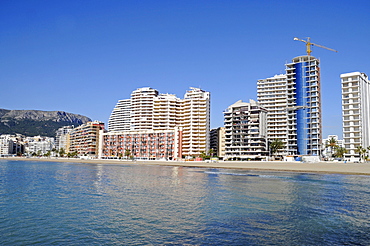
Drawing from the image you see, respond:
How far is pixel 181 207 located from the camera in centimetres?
2225

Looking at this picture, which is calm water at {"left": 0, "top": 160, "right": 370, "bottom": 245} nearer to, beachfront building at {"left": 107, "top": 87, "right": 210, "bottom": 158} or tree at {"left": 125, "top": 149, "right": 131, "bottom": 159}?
beachfront building at {"left": 107, "top": 87, "right": 210, "bottom": 158}

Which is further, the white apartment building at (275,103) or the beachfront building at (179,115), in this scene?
the beachfront building at (179,115)

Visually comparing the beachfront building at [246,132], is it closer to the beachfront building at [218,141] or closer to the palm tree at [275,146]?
the palm tree at [275,146]

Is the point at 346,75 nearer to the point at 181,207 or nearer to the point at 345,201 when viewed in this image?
the point at 345,201

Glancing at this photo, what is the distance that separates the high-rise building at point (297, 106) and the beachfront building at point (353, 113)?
11560 millimetres

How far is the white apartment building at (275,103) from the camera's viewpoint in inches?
6152

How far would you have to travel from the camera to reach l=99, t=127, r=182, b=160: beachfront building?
16112 cm

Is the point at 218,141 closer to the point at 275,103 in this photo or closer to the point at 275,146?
the point at 275,103

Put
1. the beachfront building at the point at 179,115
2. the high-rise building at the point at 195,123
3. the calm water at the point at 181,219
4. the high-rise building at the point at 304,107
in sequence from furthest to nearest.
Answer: the beachfront building at the point at 179,115 < the high-rise building at the point at 195,123 < the high-rise building at the point at 304,107 < the calm water at the point at 181,219

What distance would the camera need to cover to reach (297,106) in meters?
154

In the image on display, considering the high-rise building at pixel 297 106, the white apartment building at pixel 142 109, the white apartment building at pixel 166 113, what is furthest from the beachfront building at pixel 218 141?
the white apartment building at pixel 142 109

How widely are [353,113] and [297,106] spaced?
984 inches

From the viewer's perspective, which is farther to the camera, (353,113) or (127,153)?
(127,153)

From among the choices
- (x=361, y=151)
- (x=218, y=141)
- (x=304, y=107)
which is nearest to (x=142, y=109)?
(x=218, y=141)
